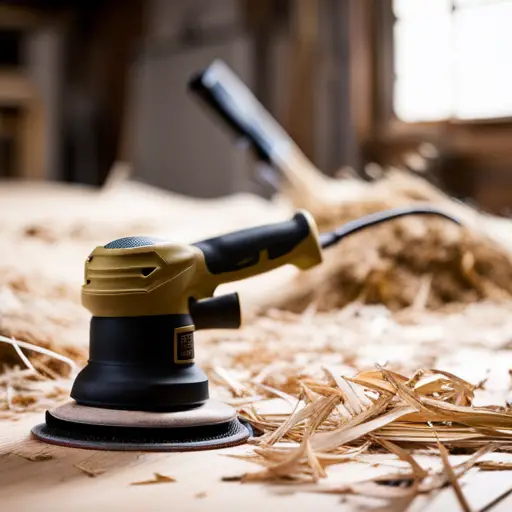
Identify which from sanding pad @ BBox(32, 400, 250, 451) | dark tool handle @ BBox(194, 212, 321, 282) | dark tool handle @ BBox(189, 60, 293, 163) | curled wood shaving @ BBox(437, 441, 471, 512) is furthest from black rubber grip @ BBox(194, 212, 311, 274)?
dark tool handle @ BBox(189, 60, 293, 163)

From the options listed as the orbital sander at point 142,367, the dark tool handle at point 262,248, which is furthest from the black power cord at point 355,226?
the orbital sander at point 142,367

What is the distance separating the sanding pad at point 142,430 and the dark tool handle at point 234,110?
127cm

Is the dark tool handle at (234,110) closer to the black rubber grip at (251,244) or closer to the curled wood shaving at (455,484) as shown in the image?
the black rubber grip at (251,244)

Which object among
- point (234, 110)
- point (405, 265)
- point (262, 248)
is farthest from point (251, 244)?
point (234, 110)

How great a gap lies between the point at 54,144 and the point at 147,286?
4.54m

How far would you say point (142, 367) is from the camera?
790mm

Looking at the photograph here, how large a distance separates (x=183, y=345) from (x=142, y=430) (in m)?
Result: 0.08

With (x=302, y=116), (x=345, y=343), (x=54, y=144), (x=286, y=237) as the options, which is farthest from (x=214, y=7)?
(x=286, y=237)

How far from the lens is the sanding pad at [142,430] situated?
2.51ft

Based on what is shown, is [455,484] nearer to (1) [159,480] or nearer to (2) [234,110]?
(1) [159,480]

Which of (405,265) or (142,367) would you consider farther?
(405,265)

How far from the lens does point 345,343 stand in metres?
1.41

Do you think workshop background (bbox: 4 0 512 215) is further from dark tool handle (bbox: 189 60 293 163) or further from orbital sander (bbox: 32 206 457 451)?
orbital sander (bbox: 32 206 457 451)

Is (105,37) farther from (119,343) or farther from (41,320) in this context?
(119,343)
